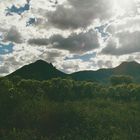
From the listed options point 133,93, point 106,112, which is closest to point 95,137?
point 106,112

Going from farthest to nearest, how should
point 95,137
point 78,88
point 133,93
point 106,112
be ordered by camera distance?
point 78,88 < point 133,93 < point 106,112 < point 95,137

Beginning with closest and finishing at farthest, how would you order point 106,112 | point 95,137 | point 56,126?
point 95,137, point 56,126, point 106,112

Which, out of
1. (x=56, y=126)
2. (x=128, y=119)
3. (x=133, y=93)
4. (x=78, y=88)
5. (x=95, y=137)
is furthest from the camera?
(x=78, y=88)

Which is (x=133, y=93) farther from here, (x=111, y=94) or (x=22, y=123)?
(x=22, y=123)

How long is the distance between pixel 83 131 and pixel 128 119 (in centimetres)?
1530

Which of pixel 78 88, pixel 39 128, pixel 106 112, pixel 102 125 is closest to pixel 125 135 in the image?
pixel 102 125

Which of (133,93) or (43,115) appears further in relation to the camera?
(133,93)

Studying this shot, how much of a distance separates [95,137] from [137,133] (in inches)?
292

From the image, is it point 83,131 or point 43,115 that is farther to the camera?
point 43,115

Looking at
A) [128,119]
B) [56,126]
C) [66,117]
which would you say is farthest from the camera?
[128,119]

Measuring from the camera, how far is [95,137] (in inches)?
2142

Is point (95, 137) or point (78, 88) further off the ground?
point (78, 88)

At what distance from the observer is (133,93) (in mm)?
126375

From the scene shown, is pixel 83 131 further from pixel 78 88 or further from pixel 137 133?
pixel 78 88
